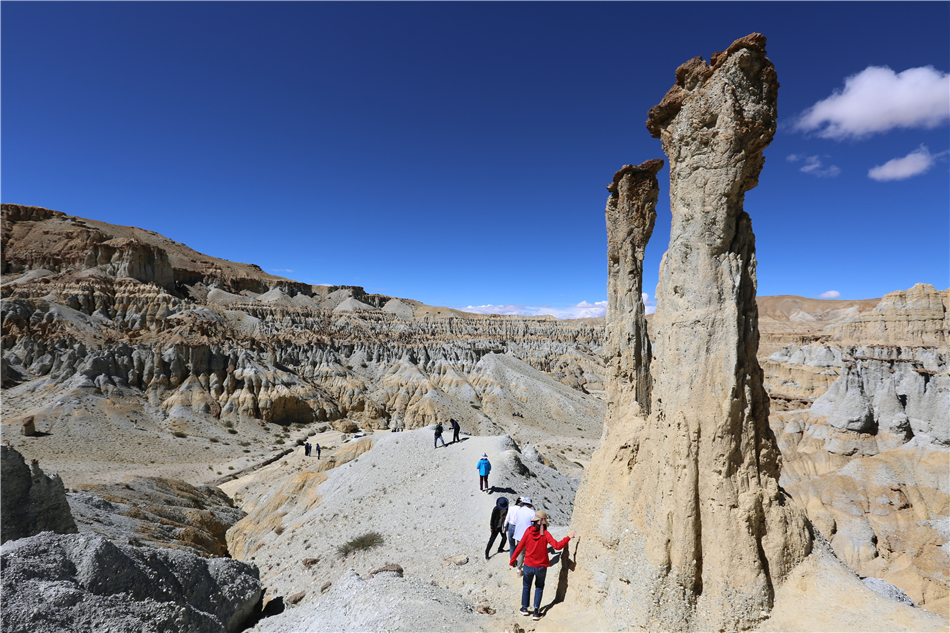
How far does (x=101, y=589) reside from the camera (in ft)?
23.0

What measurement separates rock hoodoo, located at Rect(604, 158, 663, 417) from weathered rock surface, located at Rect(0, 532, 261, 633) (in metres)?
10.2

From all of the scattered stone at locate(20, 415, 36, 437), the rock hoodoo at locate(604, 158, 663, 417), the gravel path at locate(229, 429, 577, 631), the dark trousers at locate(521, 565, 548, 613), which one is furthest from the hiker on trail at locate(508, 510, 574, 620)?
the scattered stone at locate(20, 415, 36, 437)

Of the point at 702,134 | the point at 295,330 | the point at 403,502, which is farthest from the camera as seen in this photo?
the point at 295,330

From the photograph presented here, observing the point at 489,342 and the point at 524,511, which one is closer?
the point at 524,511

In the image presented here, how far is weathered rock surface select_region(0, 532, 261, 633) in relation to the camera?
608 centimetres

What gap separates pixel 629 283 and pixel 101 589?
41.4 feet

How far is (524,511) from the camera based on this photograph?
9.57 meters

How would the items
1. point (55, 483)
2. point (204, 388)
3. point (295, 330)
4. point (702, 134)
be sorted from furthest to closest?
point (295, 330), point (204, 388), point (55, 483), point (702, 134)

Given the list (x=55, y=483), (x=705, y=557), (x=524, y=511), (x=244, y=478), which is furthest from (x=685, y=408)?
(x=244, y=478)

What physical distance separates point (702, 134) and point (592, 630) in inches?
336

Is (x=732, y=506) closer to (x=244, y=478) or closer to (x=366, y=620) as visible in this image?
(x=366, y=620)

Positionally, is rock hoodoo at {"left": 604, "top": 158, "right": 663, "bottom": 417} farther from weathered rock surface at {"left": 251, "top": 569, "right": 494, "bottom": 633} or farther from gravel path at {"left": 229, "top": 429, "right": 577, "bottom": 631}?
weathered rock surface at {"left": 251, "top": 569, "right": 494, "bottom": 633}

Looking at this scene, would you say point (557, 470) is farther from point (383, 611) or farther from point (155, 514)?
point (155, 514)

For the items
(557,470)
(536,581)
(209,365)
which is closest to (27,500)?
(536,581)
